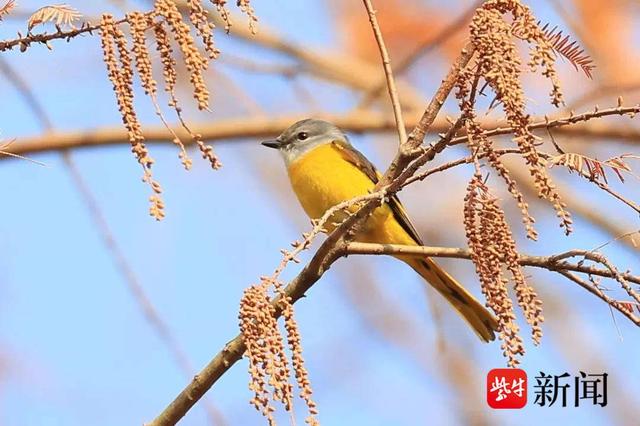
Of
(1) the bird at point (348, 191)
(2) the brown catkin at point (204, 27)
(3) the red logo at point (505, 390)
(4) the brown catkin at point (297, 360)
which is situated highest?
(1) the bird at point (348, 191)

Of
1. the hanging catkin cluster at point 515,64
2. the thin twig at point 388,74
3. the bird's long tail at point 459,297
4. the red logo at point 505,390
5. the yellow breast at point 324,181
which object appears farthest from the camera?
the yellow breast at point 324,181

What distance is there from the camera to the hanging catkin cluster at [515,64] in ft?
5.03

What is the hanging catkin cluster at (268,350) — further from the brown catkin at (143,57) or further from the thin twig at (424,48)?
the thin twig at (424,48)

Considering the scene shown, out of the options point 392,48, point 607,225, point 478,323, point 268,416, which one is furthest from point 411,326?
point 268,416

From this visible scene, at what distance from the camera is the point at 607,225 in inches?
217

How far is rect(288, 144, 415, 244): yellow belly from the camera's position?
439cm

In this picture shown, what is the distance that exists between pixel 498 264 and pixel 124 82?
0.66m

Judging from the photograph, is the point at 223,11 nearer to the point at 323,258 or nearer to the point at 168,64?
the point at 168,64

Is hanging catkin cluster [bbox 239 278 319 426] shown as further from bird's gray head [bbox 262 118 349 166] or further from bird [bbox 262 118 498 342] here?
bird's gray head [bbox 262 118 349 166]

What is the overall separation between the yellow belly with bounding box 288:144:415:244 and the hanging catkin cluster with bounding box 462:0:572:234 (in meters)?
2.60

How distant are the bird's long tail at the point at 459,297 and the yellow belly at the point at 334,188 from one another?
0.84 feet

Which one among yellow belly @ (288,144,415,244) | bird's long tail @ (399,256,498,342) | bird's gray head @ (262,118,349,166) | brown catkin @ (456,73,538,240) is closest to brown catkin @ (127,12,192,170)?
brown catkin @ (456,73,538,240)

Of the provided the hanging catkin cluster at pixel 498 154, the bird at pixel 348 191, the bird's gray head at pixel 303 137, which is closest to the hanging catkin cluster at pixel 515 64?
Answer: the hanging catkin cluster at pixel 498 154

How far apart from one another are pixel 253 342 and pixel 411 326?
6.79 meters
